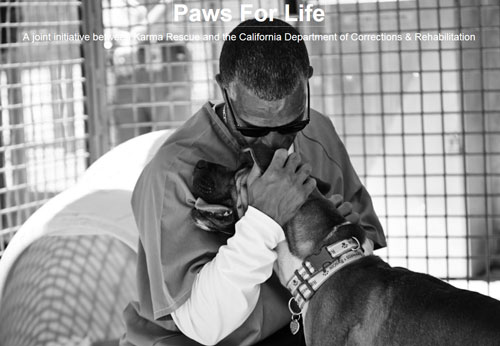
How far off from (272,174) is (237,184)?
10cm

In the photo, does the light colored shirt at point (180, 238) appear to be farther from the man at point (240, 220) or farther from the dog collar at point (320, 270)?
the dog collar at point (320, 270)

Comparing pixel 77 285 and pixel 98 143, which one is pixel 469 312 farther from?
pixel 98 143

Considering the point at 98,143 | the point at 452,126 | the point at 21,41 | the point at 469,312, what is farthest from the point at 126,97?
the point at 469,312

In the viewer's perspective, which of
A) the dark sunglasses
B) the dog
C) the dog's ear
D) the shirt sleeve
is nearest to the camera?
the dog

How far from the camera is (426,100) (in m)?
3.94

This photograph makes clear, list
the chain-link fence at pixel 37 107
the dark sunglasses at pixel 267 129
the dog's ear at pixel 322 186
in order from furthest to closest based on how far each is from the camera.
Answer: the chain-link fence at pixel 37 107 < the dog's ear at pixel 322 186 < the dark sunglasses at pixel 267 129

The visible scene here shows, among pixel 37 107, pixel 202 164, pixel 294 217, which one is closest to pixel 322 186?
pixel 294 217

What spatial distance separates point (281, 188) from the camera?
5.51ft

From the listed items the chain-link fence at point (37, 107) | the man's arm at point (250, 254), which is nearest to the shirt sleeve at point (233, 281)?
the man's arm at point (250, 254)

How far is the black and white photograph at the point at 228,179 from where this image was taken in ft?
5.48

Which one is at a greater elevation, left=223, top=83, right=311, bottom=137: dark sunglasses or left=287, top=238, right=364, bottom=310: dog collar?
left=223, top=83, right=311, bottom=137: dark sunglasses

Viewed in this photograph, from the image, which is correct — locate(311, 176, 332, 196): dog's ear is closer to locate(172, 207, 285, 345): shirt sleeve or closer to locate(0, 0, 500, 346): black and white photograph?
locate(0, 0, 500, 346): black and white photograph

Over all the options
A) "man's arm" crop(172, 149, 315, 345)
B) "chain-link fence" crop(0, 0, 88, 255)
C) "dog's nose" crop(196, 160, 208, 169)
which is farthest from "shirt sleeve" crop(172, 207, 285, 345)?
"chain-link fence" crop(0, 0, 88, 255)

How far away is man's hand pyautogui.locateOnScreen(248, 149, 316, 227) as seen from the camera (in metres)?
1.66
